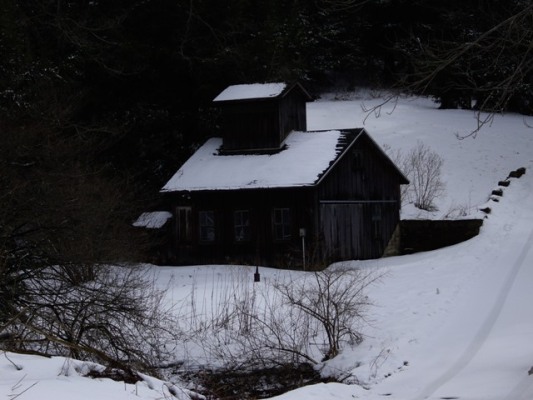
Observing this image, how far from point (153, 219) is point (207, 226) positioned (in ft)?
8.87

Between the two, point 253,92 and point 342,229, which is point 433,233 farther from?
point 253,92

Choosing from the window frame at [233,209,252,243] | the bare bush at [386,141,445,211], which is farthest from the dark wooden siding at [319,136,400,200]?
the bare bush at [386,141,445,211]

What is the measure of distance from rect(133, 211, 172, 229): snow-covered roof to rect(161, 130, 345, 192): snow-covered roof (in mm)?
1708

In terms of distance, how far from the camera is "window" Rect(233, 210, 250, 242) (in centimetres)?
2819

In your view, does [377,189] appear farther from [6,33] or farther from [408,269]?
[6,33]

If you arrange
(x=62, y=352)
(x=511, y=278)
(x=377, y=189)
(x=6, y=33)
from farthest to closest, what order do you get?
(x=377, y=189)
(x=6, y=33)
(x=511, y=278)
(x=62, y=352)

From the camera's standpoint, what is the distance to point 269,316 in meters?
16.6

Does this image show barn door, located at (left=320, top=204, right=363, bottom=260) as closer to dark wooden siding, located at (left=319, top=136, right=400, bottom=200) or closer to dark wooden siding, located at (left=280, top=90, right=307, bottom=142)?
dark wooden siding, located at (left=319, top=136, right=400, bottom=200)

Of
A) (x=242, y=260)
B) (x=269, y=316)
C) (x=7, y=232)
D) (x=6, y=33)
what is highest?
(x=6, y=33)

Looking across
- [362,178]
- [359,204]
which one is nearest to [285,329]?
[359,204]

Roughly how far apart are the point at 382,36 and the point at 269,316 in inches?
1510

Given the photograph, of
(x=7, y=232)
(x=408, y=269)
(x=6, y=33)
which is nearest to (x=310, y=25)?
(x=6, y=33)

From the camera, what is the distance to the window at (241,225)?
2819 centimetres

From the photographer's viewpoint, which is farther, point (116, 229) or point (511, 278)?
point (116, 229)
